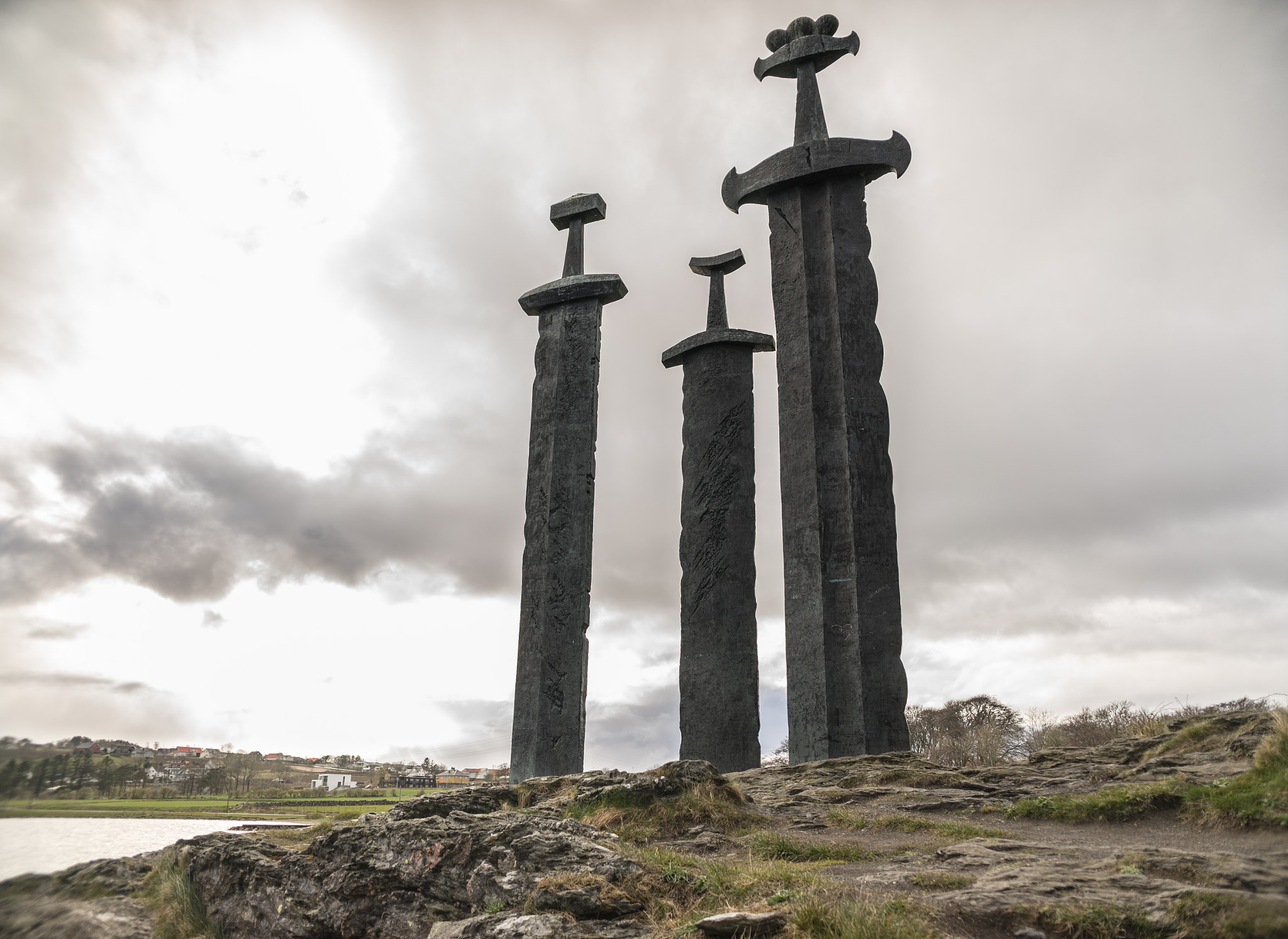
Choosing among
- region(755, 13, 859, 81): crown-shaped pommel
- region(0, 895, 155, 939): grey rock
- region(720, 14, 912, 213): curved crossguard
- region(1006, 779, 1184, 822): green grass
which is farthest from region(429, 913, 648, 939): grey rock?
region(755, 13, 859, 81): crown-shaped pommel

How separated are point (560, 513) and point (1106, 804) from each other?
761 cm

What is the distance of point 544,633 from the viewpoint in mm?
10789

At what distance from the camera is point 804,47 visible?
36.8 feet

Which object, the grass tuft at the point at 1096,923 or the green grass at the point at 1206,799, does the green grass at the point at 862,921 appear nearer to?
the grass tuft at the point at 1096,923

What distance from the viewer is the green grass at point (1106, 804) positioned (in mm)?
4953

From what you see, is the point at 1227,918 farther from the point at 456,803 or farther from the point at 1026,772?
the point at 456,803

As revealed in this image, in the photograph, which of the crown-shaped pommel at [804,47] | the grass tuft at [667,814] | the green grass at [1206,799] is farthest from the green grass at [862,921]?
the crown-shaped pommel at [804,47]

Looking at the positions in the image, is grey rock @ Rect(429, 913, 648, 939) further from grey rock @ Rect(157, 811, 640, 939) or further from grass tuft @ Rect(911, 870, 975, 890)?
grass tuft @ Rect(911, 870, 975, 890)

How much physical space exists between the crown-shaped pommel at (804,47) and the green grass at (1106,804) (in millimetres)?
9890

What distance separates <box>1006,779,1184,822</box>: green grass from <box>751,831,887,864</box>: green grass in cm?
164

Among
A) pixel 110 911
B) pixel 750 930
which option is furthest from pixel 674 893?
pixel 110 911

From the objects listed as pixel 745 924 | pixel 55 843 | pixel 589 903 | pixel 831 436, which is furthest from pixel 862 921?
pixel 831 436

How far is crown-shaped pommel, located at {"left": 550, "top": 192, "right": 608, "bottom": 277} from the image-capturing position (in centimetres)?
1270

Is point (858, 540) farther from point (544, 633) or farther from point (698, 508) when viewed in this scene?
point (544, 633)
